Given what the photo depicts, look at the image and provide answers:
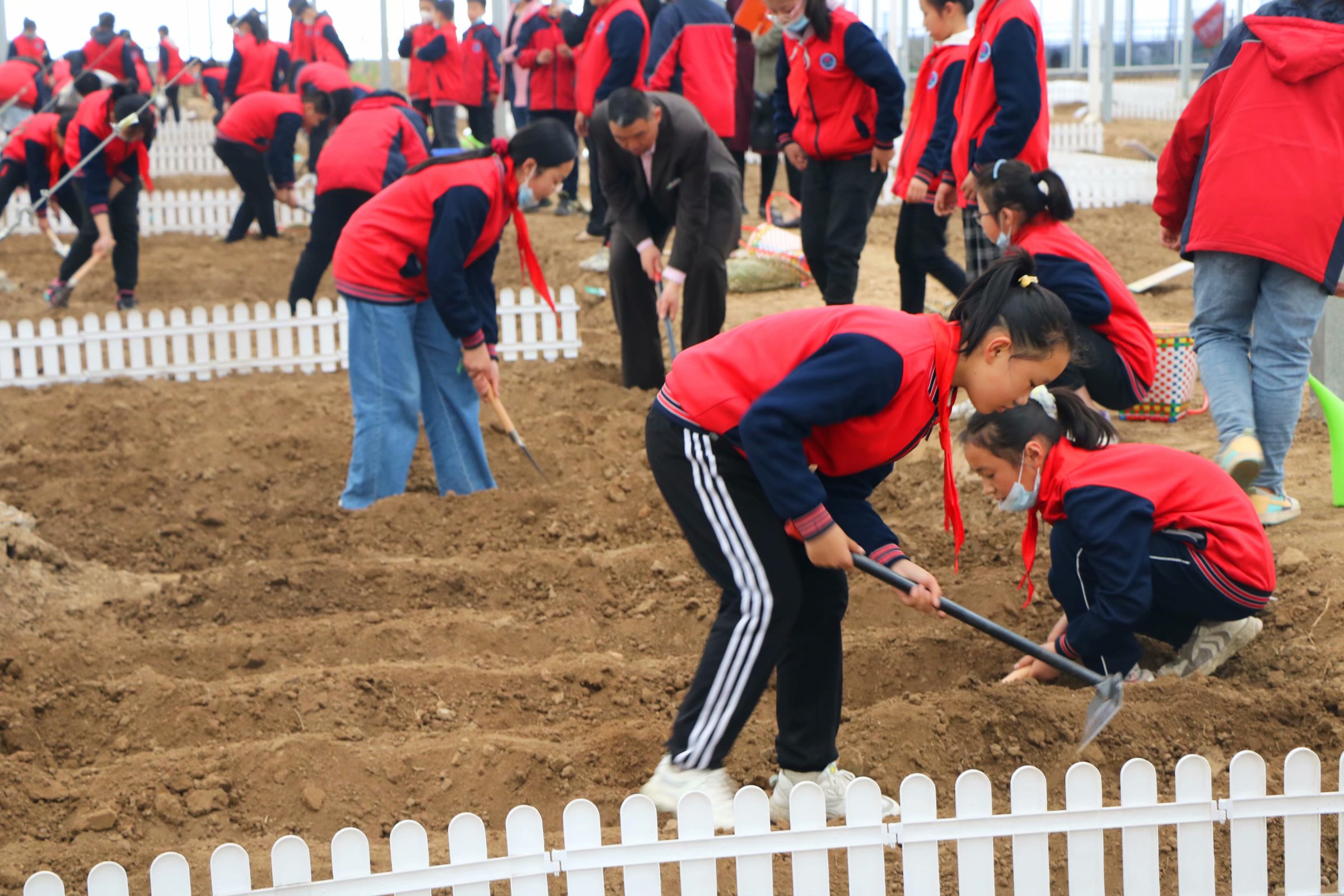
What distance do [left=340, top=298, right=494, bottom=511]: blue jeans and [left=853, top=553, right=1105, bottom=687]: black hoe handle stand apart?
9.74ft

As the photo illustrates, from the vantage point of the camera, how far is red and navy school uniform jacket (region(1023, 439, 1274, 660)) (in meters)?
3.48

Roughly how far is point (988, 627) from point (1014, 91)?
2.83 m

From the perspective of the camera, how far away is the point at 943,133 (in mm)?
6082

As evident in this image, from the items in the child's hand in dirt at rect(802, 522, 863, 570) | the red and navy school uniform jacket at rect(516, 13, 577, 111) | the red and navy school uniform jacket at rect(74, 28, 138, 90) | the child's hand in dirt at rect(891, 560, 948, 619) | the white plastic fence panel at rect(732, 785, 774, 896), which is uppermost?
the red and navy school uniform jacket at rect(74, 28, 138, 90)

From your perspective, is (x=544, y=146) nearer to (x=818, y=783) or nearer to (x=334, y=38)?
(x=818, y=783)

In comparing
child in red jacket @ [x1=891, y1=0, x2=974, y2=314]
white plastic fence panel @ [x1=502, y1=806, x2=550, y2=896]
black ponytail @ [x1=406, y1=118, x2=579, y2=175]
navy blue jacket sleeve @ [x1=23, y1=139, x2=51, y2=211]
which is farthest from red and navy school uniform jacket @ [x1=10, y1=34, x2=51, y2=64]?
white plastic fence panel @ [x1=502, y1=806, x2=550, y2=896]

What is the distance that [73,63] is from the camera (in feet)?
57.4

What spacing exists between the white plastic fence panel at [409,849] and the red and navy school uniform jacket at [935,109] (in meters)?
4.36

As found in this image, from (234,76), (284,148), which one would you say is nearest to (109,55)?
(234,76)

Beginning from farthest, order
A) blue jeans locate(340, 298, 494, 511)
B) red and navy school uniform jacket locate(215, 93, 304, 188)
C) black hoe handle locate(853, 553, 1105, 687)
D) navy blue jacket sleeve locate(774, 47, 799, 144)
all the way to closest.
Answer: red and navy school uniform jacket locate(215, 93, 304, 188) → navy blue jacket sleeve locate(774, 47, 799, 144) → blue jeans locate(340, 298, 494, 511) → black hoe handle locate(853, 553, 1105, 687)

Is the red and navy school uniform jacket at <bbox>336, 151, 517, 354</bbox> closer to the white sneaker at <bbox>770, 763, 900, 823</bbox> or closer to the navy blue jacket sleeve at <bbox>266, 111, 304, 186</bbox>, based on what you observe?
the white sneaker at <bbox>770, 763, 900, 823</bbox>

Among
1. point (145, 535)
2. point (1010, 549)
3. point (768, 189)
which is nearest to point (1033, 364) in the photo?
point (1010, 549)

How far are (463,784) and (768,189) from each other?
7.96 m

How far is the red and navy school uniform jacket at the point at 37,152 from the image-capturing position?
10078 millimetres
